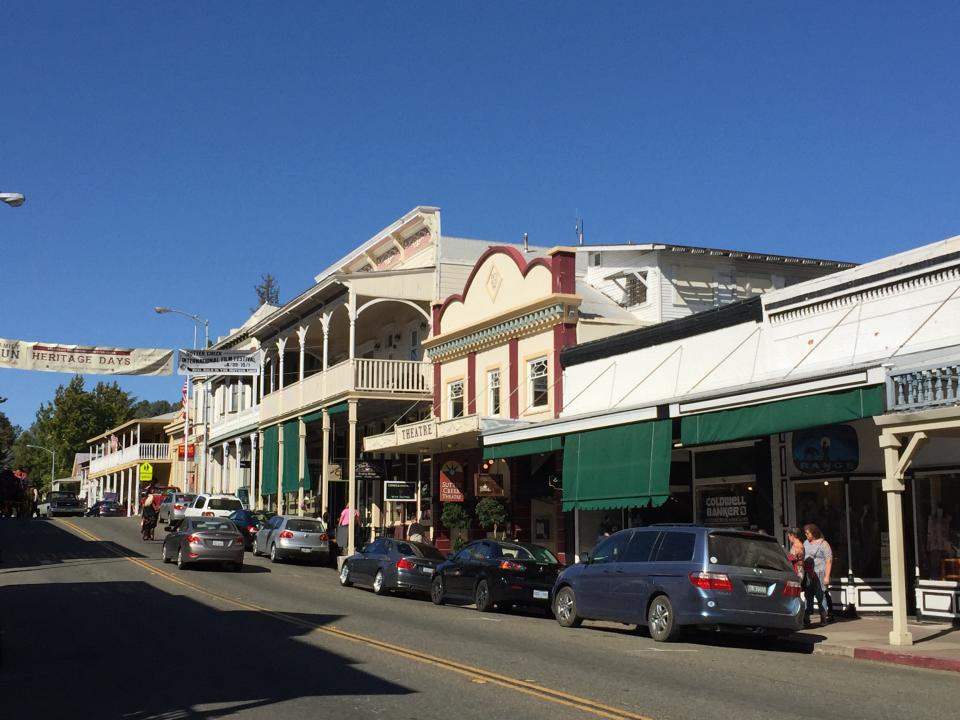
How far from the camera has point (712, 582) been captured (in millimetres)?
15727

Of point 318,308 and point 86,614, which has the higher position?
point 318,308

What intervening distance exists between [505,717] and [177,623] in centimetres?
902

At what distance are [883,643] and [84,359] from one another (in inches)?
1095

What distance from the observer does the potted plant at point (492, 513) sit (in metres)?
30.0

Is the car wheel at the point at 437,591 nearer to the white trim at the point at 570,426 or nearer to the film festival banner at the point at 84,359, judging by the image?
the white trim at the point at 570,426

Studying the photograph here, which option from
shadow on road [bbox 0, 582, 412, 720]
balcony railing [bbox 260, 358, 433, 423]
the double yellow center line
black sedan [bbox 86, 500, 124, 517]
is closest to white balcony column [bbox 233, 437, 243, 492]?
black sedan [bbox 86, 500, 124, 517]

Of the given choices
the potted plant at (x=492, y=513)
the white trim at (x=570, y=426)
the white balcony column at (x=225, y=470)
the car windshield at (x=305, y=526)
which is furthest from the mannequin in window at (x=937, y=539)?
the white balcony column at (x=225, y=470)

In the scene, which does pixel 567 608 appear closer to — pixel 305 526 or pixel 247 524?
pixel 305 526

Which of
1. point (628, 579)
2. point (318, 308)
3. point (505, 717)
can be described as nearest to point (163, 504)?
point (318, 308)

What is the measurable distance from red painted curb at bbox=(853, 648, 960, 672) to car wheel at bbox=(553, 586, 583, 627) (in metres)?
4.70

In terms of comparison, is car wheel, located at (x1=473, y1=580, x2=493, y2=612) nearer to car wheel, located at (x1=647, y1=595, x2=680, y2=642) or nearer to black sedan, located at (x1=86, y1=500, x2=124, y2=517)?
car wheel, located at (x1=647, y1=595, x2=680, y2=642)

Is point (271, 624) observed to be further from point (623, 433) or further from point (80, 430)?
point (80, 430)

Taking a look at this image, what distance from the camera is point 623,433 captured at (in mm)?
23359

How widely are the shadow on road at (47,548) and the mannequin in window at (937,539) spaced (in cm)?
2002
